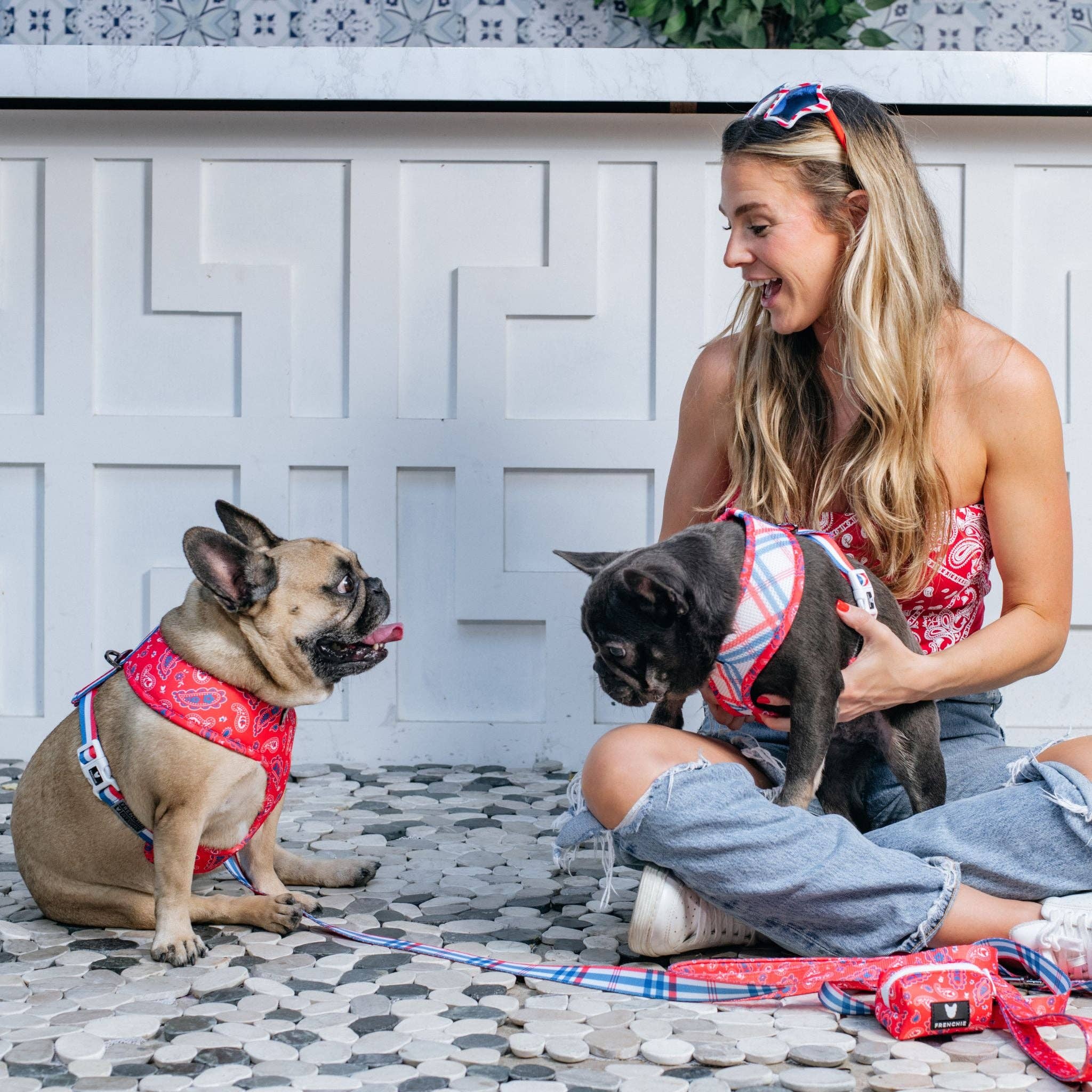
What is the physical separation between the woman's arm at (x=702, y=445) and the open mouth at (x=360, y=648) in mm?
630

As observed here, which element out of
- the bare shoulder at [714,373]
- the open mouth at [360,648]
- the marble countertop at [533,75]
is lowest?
the open mouth at [360,648]

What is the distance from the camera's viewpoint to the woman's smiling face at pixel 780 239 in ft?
7.04

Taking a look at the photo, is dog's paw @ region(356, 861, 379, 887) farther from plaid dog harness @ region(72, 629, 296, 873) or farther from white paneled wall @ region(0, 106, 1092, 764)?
white paneled wall @ region(0, 106, 1092, 764)

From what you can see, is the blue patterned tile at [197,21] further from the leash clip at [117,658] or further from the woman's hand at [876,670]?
the woman's hand at [876,670]

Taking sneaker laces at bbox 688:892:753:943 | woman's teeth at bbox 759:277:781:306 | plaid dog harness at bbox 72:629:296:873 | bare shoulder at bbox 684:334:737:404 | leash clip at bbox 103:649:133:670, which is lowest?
sneaker laces at bbox 688:892:753:943

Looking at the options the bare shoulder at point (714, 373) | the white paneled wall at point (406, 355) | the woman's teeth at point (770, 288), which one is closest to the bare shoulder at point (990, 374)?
the woman's teeth at point (770, 288)

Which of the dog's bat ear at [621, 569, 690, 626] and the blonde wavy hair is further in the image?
the blonde wavy hair

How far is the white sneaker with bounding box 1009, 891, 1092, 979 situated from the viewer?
1825 millimetres

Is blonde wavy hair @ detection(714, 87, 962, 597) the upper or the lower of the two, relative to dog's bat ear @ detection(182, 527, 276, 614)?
upper

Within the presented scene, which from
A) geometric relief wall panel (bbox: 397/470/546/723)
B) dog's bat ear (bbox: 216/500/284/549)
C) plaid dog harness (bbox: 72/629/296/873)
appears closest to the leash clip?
plaid dog harness (bbox: 72/629/296/873)

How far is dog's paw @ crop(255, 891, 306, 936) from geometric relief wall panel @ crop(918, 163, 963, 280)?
2575 millimetres

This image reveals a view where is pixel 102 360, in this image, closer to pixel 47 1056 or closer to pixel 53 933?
pixel 53 933

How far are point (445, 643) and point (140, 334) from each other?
1266 millimetres

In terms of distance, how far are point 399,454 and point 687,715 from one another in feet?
3.65
